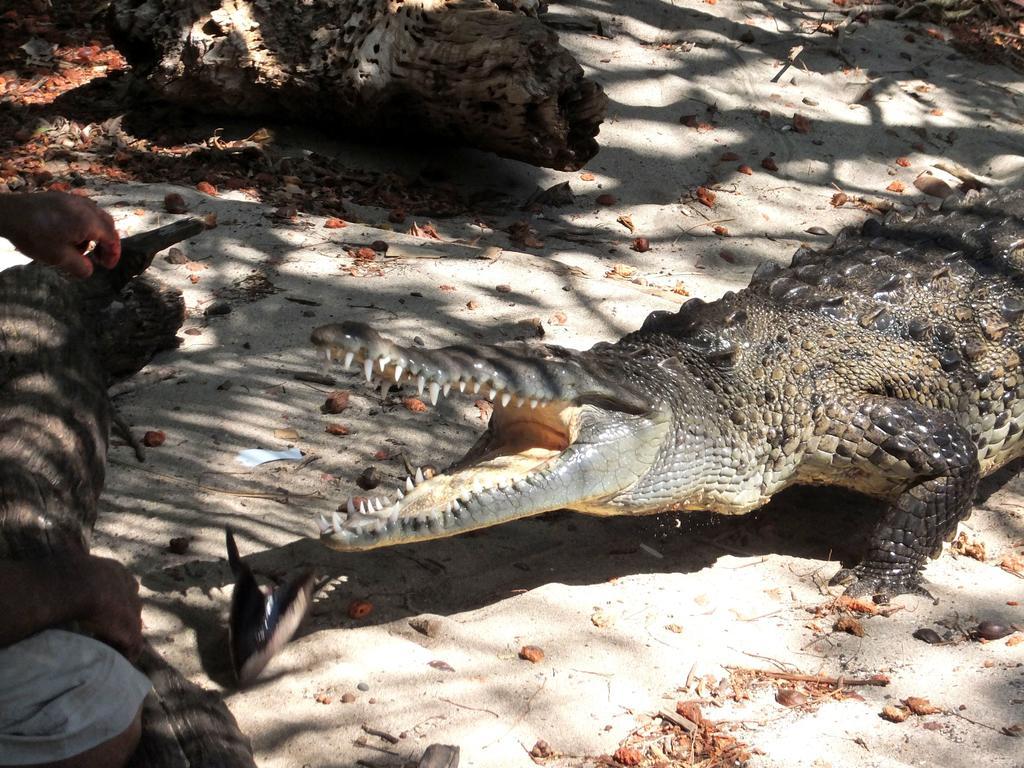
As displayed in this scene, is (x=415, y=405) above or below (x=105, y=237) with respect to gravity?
below

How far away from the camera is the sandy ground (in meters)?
3.39

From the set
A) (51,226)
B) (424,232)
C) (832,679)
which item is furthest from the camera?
(424,232)

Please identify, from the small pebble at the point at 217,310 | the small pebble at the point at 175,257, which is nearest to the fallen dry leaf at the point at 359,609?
the small pebble at the point at 217,310

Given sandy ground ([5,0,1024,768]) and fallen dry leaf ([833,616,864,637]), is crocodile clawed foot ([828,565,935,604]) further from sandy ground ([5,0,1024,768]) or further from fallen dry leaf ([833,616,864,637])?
Answer: fallen dry leaf ([833,616,864,637])

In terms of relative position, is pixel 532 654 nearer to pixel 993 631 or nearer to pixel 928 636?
pixel 928 636

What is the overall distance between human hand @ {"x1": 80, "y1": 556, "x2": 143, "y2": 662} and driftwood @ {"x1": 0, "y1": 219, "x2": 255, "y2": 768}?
1.13 ft

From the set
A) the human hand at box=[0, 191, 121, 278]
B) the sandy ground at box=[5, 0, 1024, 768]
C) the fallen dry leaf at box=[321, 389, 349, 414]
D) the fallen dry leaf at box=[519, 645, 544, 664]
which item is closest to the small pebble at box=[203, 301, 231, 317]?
the sandy ground at box=[5, 0, 1024, 768]

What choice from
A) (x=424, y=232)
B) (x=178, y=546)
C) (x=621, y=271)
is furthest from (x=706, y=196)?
(x=178, y=546)

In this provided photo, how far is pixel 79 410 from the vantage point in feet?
12.9

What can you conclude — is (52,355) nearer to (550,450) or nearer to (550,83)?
(550,450)

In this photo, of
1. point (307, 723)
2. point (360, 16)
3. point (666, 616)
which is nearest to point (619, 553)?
point (666, 616)

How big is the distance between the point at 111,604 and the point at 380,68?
16.1ft

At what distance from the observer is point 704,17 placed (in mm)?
8930

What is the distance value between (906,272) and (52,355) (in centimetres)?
345
